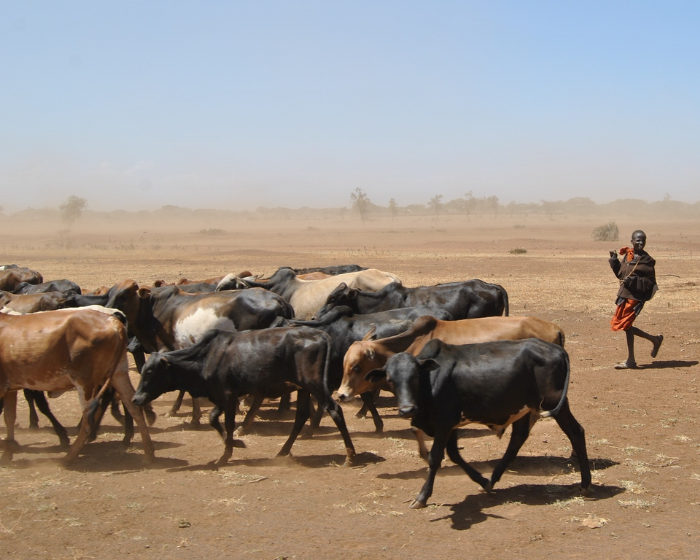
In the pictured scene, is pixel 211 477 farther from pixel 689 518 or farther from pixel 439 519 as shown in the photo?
pixel 689 518

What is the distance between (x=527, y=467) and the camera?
7777 millimetres

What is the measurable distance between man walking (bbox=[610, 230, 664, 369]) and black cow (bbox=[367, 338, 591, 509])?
5957 mm

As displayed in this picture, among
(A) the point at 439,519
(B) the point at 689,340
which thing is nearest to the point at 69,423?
(A) the point at 439,519

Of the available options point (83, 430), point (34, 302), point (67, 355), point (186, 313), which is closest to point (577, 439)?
point (83, 430)

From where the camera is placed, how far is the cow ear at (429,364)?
21.7ft

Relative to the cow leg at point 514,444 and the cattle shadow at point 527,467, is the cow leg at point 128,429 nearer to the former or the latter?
the cattle shadow at point 527,467

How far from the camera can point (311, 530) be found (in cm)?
625

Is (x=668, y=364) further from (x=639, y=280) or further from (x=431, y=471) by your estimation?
(x=431, y=471)

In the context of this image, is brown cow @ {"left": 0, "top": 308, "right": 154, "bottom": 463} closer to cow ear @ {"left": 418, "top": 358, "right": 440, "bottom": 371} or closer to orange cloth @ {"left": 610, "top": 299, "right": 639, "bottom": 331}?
cow ear @ {"left": 418, "top": 358, "right": 440, "bottom": 371}

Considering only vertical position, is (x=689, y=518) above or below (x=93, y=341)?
below

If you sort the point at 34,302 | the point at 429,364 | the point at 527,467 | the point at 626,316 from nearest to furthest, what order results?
the point at 429,364
the point at 527,467
the point at 34,302
the point at 626,316

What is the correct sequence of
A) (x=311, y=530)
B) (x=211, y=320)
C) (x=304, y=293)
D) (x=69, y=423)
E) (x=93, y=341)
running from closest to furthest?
(x=311, y=530) → (x=93, y=341) → (x=69, y=423) → (x=211, y=320) → (x=304, y=293)

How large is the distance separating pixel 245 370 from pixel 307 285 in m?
5.67

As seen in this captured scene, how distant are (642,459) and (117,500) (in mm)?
5306
